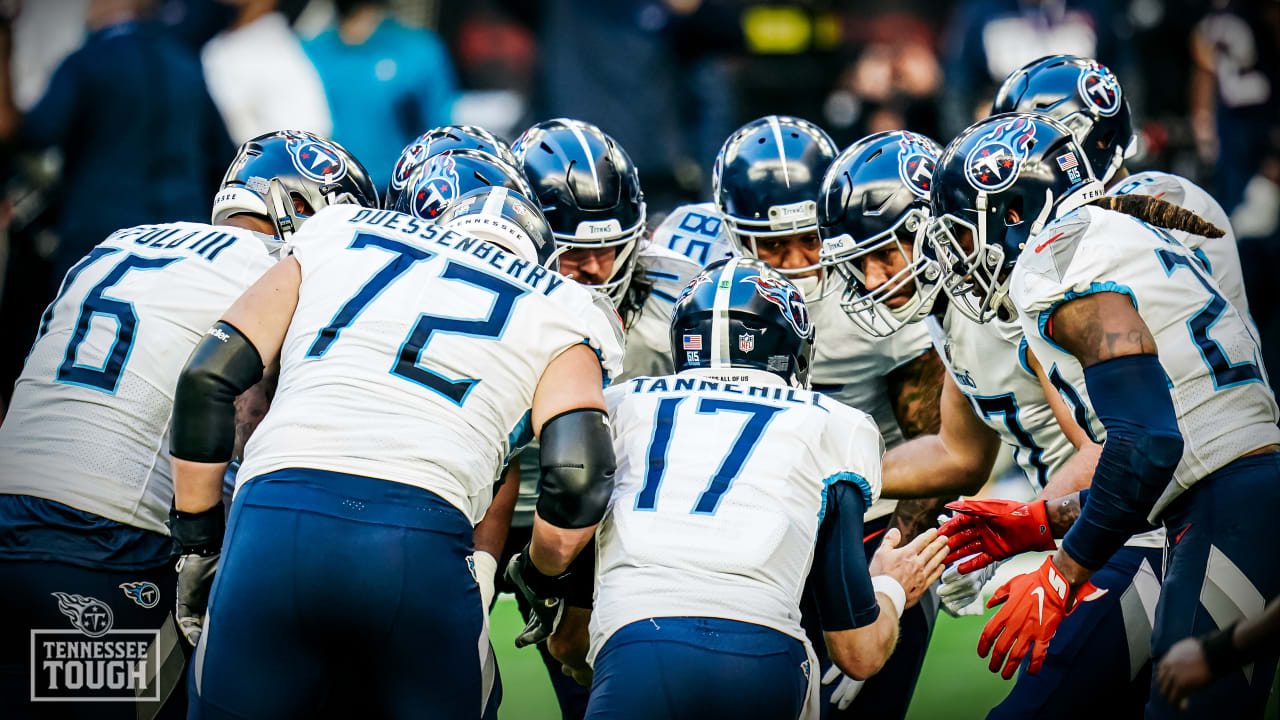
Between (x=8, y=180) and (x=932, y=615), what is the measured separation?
618cm

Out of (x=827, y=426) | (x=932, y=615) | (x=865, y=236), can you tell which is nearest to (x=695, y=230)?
(x=865, y=236)

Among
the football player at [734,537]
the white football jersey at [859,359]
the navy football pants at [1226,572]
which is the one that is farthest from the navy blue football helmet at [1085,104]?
the football player at [734,537]

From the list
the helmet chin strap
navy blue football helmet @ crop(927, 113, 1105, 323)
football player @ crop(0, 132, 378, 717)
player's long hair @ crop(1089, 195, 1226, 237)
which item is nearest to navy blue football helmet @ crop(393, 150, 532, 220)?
the helmet chin strap

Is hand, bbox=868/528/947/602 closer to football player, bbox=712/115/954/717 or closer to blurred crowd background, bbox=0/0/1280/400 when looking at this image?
football player, bbox=712/115/954/717

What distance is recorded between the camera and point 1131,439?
3428 millimetres

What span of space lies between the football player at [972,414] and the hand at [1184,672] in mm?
1031

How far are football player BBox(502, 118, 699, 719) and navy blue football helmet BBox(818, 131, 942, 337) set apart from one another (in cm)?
75

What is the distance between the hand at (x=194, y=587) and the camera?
12.2 ft

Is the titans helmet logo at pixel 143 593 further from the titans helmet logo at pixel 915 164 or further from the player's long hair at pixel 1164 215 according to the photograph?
the player's long hair at pixel 1164 215

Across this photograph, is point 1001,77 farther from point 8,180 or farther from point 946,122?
point 8,180

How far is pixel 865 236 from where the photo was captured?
470 cm

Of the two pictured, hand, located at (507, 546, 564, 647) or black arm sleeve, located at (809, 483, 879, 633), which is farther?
hand, located at (507, 546, 564, 647)

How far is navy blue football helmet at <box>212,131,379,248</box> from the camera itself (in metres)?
4.62

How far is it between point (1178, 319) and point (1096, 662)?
3.35ft
